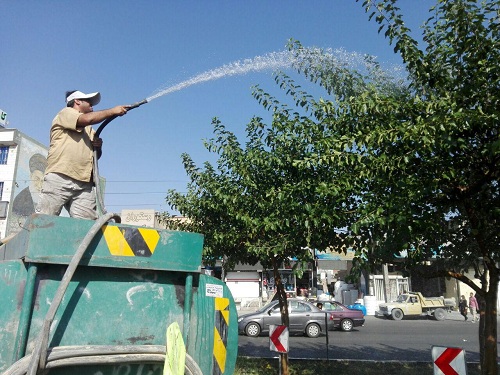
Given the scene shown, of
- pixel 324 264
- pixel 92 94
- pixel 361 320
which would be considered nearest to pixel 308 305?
pixel 361 320

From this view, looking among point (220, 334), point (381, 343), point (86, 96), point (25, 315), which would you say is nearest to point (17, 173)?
point (381, 343)

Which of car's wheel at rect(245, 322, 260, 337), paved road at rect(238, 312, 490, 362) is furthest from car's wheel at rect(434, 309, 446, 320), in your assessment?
car's wheel at rect(245, 322, 260, 337)

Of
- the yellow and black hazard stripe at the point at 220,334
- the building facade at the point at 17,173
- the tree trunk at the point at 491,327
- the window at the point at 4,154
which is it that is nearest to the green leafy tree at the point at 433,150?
the tree trunk at the point at 491,327

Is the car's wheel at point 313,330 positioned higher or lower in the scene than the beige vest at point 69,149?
lower

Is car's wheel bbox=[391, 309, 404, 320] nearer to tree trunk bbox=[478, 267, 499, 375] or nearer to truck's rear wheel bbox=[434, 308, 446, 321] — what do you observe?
truck's rear wheel bbox=[434, 308, 446, 321]

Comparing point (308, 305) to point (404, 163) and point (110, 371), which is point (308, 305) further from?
point (110, 371)

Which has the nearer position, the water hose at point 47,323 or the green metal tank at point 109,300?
the water hose at point 47,323

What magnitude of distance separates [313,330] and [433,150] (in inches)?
540

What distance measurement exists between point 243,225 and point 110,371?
6.23 meters

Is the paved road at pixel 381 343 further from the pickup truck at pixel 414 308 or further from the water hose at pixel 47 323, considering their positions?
the water hose at pixel 47 323

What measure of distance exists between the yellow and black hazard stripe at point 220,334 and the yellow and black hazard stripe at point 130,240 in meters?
0.59

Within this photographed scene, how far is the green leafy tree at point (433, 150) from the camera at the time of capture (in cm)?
518

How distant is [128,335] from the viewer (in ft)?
8.09

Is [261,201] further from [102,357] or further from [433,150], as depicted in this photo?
[102,357]
